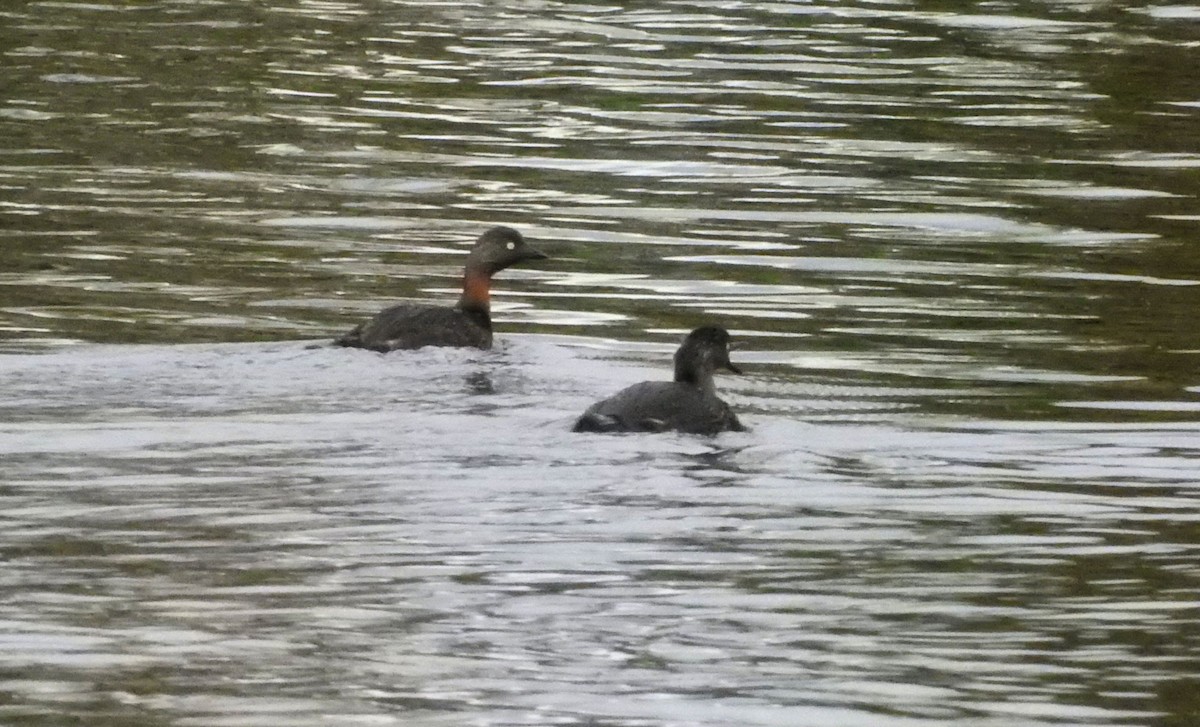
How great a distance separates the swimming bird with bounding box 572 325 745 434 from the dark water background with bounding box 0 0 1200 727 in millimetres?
126

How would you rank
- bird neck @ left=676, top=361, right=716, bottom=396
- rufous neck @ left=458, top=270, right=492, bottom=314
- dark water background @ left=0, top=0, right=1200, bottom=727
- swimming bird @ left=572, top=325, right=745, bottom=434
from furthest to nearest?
rufous neck @ left=458, top=270, right=492, bottom=314
bird neck @ left=676, top=361, right=716, bottom=396
swimming bird @ left=572, top=325, right=745, bottom=434
dark water background @ left=0, top=0, right=1200, bottom=727

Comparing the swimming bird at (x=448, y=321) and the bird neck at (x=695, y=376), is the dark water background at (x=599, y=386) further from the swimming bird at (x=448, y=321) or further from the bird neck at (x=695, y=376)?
the bird neck at (x=695, y=376)

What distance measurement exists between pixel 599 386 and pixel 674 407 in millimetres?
1510

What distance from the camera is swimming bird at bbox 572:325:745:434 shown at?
12.0 meters

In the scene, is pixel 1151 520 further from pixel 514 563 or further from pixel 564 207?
pixel 564 207

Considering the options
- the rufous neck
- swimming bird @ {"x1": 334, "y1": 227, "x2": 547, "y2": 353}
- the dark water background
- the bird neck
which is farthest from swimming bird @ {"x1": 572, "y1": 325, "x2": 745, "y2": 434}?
the rufous neck

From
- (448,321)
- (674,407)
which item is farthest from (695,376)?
(448,321)

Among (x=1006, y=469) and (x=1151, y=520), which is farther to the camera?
(x=1006, y=469)

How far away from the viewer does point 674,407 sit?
1223 centimetres

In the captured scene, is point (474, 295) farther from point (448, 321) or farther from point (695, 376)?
point (695, 376)

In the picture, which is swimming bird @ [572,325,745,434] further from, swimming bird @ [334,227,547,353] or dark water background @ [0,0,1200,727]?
swimming bird @ [334,227,547,353]

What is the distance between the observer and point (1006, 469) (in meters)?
11.7

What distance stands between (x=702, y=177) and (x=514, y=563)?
11462mm

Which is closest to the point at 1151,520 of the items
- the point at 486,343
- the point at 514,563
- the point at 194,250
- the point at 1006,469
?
the point at 1006,469
